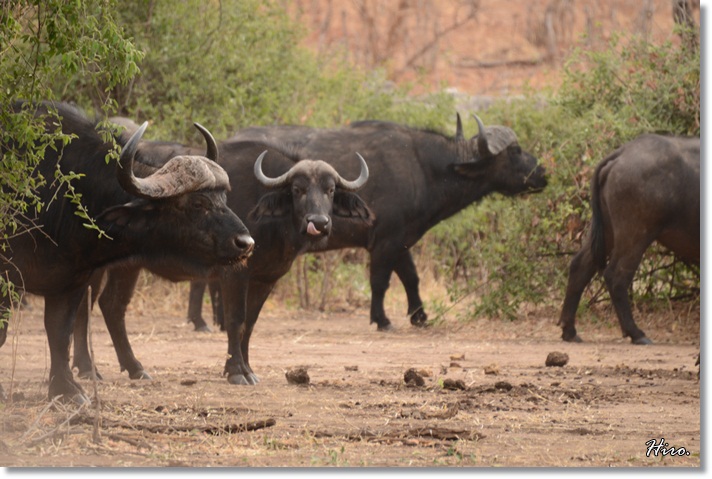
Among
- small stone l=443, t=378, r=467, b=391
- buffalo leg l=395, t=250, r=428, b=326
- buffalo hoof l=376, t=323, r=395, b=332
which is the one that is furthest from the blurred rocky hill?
small stone l=443, t=378, r=467, b=391

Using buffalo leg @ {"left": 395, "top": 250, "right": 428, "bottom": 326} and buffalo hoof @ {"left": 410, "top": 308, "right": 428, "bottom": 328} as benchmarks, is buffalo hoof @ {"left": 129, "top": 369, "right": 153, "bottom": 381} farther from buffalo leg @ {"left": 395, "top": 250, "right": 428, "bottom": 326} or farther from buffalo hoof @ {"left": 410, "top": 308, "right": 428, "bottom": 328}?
buffalo leg @ {"left": 395, "top": 250, "right": 428, "bottom": 326}

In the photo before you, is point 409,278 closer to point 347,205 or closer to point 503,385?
point 347,205

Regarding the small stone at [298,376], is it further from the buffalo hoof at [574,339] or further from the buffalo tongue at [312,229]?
the buffalo hoof at [574,339]

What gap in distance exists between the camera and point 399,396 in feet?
23.6

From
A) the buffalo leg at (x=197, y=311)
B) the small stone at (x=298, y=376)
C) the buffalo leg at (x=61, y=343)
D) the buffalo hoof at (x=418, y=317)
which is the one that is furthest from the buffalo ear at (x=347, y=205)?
the buffalo hoof at (x=418, y=317)

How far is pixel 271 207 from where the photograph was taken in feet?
26.6

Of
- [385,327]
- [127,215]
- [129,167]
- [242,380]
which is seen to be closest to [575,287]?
[385,327]

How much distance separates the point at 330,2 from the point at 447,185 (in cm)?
2225

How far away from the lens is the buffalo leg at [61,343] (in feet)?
22.1

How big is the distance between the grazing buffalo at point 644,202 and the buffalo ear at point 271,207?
364 centimetres

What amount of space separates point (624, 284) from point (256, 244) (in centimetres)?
410

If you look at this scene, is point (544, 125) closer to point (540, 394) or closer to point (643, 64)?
point (643, 64)

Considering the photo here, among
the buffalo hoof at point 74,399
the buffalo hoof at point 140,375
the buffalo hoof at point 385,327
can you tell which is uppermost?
the buffalo hoof at point 74,399

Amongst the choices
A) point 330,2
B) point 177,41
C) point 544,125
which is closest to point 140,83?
point 177,41
